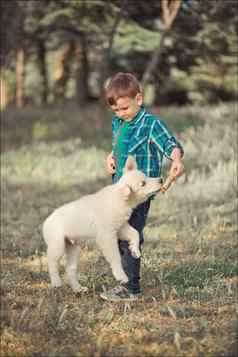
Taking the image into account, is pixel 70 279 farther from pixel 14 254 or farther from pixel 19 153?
pixel 19 153

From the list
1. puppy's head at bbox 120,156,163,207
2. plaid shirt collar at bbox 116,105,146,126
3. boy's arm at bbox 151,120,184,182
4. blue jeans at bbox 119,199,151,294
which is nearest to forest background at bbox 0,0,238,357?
blue jeans at bbox 119,199,151,294

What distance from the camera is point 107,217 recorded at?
6.11 m

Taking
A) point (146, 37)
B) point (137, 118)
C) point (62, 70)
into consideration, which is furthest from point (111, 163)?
point (62, 70)

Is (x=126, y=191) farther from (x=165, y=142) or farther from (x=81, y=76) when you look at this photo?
(x=81, y=76)

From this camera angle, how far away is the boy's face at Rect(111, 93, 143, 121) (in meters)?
6.41

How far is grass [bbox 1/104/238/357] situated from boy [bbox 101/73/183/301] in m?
0.27

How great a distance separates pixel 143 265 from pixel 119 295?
5.60 feet

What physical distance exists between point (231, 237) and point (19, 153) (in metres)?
9.05

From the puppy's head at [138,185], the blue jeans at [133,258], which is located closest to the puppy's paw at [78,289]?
the blue jeans at [133,258]

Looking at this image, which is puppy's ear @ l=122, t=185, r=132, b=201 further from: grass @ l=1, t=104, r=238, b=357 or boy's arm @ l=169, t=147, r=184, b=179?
grass @ l=1, t=104, r=238, b=357

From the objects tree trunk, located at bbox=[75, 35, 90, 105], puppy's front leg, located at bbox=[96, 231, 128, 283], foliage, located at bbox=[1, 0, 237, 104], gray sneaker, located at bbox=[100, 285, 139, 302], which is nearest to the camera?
puppy's front leg, located at bbox=[96, 231, 128, 283]

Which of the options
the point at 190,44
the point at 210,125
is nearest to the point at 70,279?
the point at 210,125

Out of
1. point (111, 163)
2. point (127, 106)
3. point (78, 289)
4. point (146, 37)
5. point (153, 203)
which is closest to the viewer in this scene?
point (127, 106)

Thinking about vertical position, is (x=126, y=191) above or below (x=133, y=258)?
above
